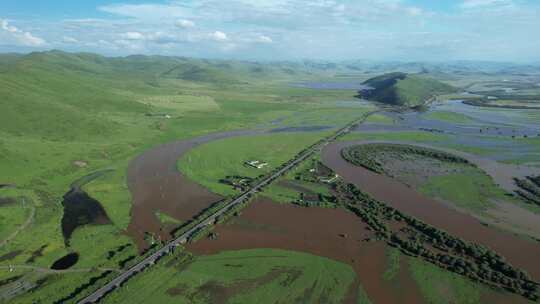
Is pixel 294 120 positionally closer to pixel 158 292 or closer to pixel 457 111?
pixel 457 111

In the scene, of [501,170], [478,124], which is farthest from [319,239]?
[478,124]

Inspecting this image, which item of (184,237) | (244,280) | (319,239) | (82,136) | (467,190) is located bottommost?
(244,280)

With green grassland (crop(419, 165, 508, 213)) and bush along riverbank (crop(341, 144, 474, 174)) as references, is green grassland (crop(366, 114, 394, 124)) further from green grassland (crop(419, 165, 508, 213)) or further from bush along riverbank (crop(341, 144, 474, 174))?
green grassland (crop(419, 165, 508, 213))

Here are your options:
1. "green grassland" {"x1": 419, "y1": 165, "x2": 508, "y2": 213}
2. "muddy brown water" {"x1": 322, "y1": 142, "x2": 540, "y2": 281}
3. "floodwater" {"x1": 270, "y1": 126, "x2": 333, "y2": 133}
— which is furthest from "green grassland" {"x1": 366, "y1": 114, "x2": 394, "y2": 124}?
"green grassland" {"x1": 419, "y1": 165, "x2": 508, "y2": 213}

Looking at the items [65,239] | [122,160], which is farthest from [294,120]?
[65,239]

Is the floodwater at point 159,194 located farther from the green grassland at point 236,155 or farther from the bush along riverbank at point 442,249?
the bush along riverbank at point 442,249

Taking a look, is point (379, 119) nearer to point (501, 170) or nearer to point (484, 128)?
point (484, 128)
